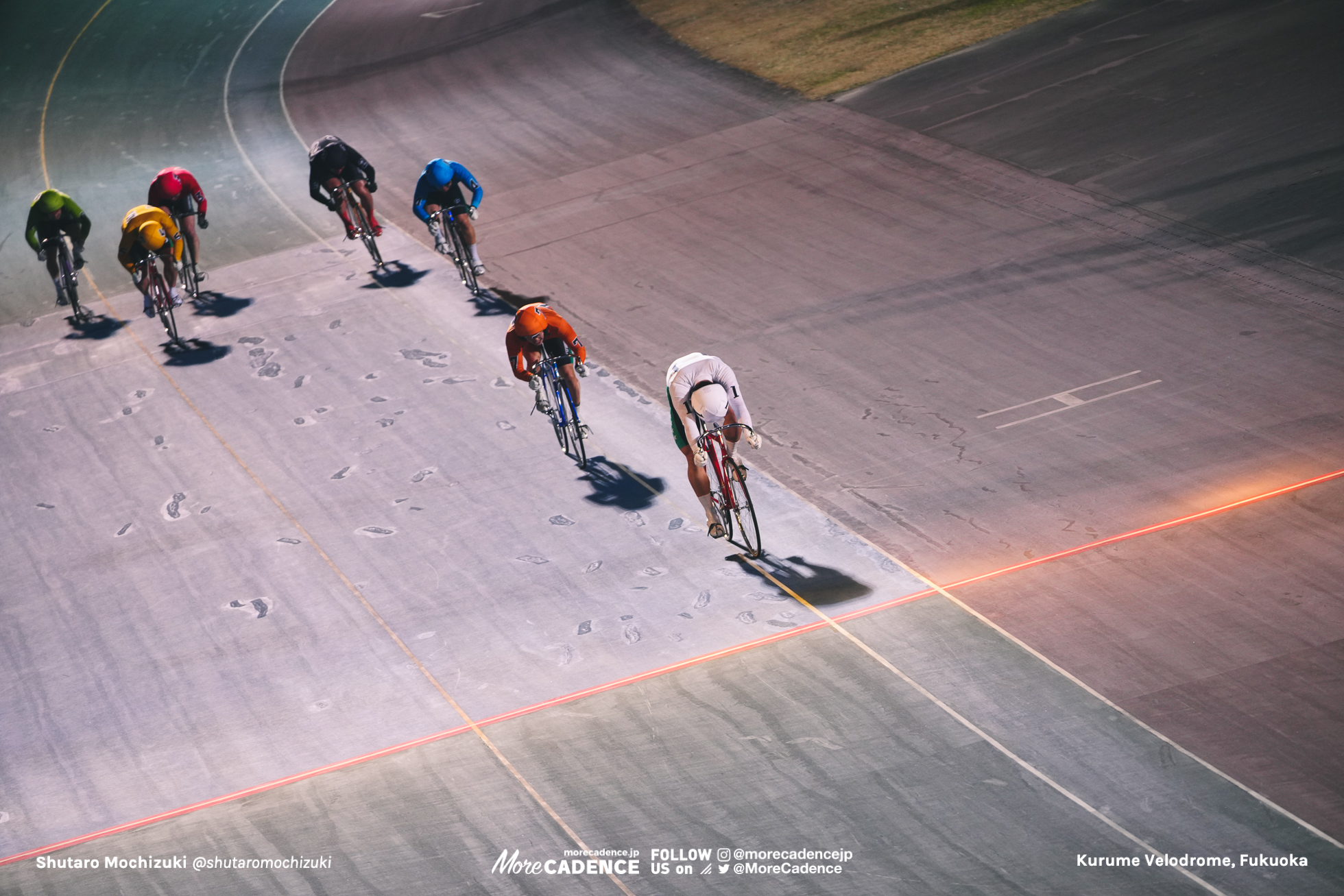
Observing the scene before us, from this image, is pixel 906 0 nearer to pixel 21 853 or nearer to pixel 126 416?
pixel 126 416

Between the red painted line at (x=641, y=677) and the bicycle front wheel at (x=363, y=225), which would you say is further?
the bicycle front wheel at (x=363, y=225)

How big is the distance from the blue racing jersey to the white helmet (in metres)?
5.07

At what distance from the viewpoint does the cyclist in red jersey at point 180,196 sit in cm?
1372

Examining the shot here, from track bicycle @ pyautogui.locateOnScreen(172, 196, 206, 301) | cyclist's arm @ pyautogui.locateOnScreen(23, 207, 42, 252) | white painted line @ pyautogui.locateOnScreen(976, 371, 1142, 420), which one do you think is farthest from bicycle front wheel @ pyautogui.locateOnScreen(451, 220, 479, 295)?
Answer: white painted line @ pyautogui.locateOnScreen(976, 371, 1142, 420)

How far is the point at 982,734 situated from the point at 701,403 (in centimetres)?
258

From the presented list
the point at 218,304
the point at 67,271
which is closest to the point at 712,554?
the point at 218,304

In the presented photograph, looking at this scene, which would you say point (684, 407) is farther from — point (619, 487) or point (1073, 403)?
point (1073, 403)

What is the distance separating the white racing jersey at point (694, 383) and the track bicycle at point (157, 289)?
6814mm

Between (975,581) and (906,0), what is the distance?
1396 centimetres

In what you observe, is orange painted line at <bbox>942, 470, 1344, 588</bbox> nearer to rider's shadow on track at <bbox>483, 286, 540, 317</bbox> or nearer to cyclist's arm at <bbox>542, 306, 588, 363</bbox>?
cyclist's arm at <bbox>542, 306, 588, 363</bbox>

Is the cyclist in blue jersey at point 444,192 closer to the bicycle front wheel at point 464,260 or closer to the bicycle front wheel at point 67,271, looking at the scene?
the bicycle front wheel at point 464,260

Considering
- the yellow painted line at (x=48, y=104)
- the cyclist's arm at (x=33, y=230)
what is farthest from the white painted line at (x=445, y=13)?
the cyclist's arm at (x=33, y=230)

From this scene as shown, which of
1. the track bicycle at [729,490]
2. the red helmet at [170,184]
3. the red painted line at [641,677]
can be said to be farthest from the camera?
the red helmet at [170,184]

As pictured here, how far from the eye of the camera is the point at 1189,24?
1648cm
